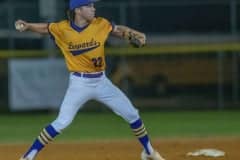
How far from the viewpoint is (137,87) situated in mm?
20250

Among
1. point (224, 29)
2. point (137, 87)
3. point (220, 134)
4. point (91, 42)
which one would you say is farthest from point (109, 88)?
point (224, 29)

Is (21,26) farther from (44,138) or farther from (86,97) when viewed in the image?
(44,138)

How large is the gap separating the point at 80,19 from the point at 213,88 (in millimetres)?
11512

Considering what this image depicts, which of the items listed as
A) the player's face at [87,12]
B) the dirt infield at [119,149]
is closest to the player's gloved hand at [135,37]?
the player's face at [87,12]

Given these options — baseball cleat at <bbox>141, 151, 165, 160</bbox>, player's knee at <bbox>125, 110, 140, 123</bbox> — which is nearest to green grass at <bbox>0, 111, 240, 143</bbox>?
baseball cleat at <bbox>141, 151, 165, 160</bbox>

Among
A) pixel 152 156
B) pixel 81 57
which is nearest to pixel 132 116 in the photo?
pixel 152 156

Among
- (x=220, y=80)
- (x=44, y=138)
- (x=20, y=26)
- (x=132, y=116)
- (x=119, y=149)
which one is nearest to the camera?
(x=44, y=138)

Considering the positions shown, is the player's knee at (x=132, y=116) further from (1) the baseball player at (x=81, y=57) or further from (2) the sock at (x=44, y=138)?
(2) the sock at (x=44, y=138)

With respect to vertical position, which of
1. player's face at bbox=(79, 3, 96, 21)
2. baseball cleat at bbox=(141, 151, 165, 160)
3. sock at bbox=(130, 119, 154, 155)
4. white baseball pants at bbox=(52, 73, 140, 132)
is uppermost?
player's face at bbox=(79, 3, 96, 21)

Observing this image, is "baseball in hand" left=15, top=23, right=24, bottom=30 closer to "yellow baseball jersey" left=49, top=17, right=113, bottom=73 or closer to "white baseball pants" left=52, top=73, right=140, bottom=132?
"yellow baseball jersey" left=49, top=17, right=113, bottom=73

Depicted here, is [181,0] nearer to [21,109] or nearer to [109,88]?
[21,109]

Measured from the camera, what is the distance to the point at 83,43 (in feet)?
29.5

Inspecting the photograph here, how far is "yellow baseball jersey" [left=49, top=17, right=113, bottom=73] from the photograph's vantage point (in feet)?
29.5

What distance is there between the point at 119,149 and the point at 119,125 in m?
4.49
